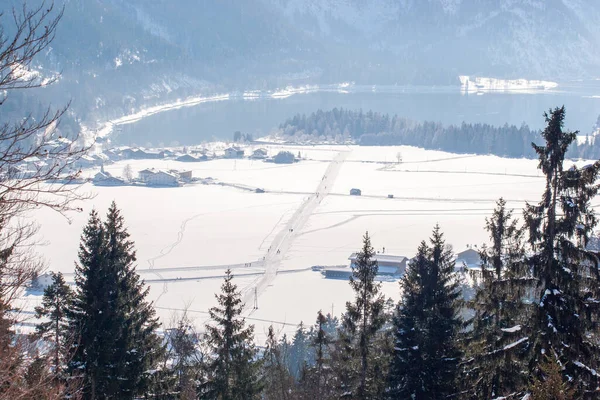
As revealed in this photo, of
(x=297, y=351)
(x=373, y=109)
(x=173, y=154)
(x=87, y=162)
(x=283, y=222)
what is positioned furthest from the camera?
(x=373, y=109)

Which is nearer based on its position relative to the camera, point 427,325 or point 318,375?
point 427,325

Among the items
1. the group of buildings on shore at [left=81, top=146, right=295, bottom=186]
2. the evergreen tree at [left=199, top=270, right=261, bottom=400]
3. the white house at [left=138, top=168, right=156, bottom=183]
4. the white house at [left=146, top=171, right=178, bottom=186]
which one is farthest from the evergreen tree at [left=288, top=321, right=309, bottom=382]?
the white house at [left=138, top=168, right=156, bottom=183]

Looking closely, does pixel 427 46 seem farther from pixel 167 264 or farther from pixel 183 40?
pixel 167 264

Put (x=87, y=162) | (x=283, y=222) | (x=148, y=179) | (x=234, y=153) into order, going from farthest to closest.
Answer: (x=234, y=153) → (x=87, y=162) → (x=148, y=179) → (x=283, y=222)

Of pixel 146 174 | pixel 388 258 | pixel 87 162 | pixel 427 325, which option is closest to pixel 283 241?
pixel 388 258

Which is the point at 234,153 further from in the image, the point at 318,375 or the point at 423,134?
the point at 318,375

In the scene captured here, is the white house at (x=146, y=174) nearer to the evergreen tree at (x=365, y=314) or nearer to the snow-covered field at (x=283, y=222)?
the snow-covered field at (x=283, y=222)
